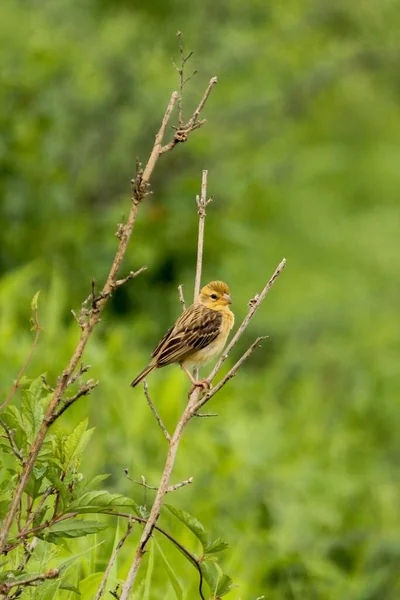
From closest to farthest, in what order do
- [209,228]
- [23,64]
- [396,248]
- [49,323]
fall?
[49,323] → [23,64] → [209,228] → [396,248]

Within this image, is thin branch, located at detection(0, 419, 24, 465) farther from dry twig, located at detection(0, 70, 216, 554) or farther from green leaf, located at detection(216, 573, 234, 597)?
green leaf, located at detection(216, 573, 234, 597)

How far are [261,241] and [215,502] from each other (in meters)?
6.23

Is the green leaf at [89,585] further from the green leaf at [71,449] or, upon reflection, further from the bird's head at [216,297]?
the bird's head at [216,297]

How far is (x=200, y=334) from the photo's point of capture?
210 inches

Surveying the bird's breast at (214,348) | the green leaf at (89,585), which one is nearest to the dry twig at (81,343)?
the green leaf at (89,585)

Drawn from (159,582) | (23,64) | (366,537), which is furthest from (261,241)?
(159,582)

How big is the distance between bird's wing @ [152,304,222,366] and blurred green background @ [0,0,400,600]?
0.83 m

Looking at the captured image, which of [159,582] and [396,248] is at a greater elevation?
[396,248]

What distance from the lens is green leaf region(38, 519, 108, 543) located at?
118 inches

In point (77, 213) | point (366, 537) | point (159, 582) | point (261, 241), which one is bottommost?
point (159, 582)

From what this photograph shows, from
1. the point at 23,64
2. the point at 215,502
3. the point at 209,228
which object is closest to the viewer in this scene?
the point at 215,502

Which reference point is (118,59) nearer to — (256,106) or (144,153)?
(144,153)

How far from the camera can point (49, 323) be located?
25.7ft

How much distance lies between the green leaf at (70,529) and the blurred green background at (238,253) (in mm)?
1844
